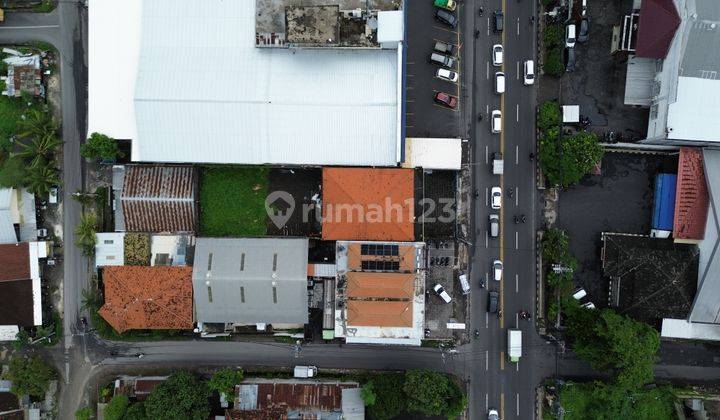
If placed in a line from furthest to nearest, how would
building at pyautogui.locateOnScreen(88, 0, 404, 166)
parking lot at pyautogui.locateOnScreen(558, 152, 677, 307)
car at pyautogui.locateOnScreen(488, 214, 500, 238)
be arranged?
parking lot at pyautogui.locateOnScreen(558, 152, 677, 307)
car at pyautogui.locateOnScreen(488, 214, 500, 238)
building at pyautogui.locateOnScreen(88, 0, 404, 166)

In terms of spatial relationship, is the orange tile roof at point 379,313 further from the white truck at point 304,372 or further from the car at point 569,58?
the car at point 569,58

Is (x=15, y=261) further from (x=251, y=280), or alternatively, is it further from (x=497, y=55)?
(x=497, y=55)

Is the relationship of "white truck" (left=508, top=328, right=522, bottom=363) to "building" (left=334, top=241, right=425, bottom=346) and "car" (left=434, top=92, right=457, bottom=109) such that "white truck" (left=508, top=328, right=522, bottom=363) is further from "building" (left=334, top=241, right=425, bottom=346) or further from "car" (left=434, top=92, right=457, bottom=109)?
"car" (left=434, top=92, right=457, bottom=109)

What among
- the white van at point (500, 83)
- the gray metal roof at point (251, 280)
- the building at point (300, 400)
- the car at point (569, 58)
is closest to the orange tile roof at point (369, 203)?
the gray metal roof at point (251, 280)

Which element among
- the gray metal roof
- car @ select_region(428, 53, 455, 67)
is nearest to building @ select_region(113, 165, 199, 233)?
the gray metal roof

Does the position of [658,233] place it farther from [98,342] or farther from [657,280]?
[98,342]

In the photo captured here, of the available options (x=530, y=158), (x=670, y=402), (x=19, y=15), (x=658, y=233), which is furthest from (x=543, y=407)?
(x=19, y=15)

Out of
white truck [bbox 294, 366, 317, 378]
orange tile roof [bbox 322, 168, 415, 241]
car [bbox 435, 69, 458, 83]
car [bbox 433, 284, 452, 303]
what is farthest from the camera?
car [bbox 435, 69, 458, 83]
